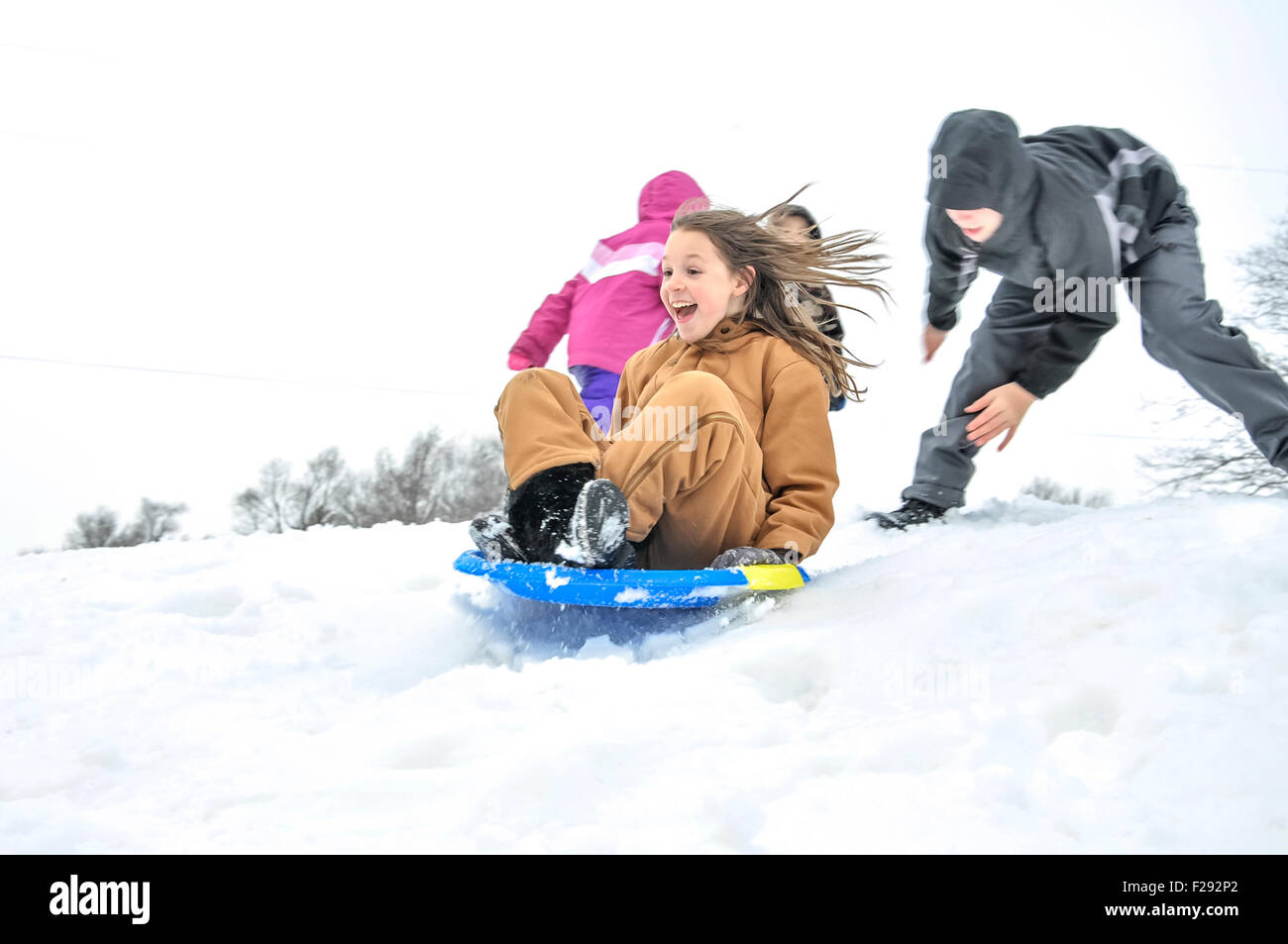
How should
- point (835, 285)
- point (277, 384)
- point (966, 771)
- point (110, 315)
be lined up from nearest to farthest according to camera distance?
point (966, 771) → point (835, 285) → point (277, 384) → point (110, 315)

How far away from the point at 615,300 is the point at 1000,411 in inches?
49.0

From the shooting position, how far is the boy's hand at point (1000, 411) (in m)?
2.16

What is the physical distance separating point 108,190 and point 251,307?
1.67 m

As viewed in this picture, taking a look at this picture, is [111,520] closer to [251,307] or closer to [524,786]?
[524,786]

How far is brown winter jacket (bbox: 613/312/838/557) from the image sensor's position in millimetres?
1795

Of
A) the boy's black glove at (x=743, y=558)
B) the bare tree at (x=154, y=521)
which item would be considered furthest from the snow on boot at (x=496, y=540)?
the bare tree at (x=154, y=521)

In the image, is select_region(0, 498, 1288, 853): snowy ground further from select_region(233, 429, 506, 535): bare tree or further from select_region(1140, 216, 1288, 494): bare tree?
select_region(1140, 216, 1288, 494): bare tree

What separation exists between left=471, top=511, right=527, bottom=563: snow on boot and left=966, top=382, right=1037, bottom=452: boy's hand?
117cm

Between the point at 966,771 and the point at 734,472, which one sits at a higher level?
the point at 734,472

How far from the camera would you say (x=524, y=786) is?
0.93 metres

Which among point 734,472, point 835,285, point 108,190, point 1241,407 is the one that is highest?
point 108,190

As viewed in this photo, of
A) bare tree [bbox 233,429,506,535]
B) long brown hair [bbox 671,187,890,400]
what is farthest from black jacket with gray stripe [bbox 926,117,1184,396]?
bare tree [bbox 233,429,506,535]

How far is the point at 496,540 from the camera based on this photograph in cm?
164
